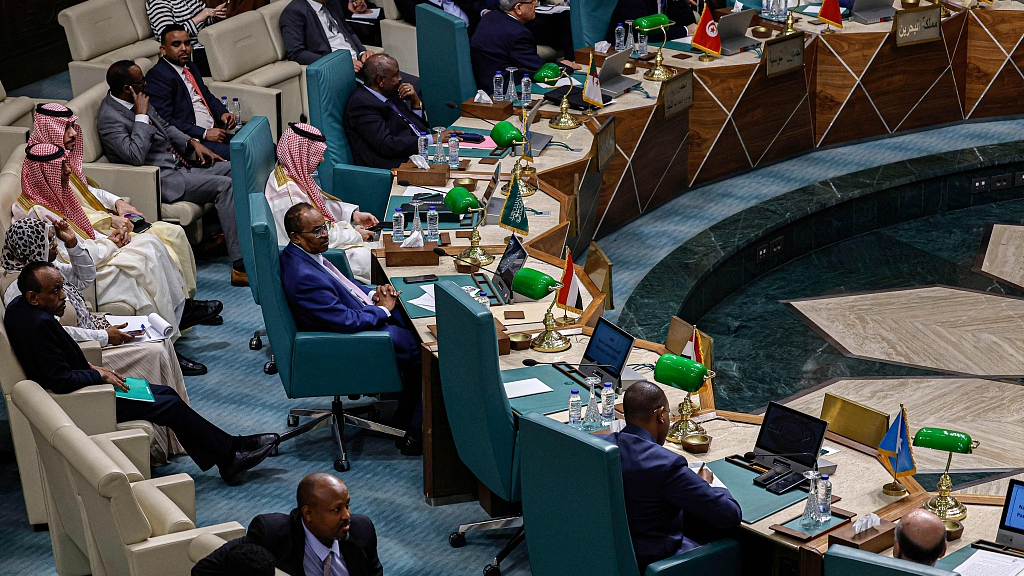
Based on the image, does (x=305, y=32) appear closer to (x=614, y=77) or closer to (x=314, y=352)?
(x=614, y=77)

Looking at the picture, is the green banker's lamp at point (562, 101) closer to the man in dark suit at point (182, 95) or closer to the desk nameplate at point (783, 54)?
the desk nameplate at point (783, 54)

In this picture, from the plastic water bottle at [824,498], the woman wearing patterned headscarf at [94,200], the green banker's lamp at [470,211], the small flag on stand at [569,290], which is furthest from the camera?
the woman wearing patterned headscarf at [94,200]

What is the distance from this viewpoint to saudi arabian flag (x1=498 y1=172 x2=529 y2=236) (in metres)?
5.17

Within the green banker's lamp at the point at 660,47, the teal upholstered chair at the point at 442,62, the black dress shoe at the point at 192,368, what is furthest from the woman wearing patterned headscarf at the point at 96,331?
the green banker's lamp at the point at 660,47

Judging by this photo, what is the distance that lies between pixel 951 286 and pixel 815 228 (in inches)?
36.1

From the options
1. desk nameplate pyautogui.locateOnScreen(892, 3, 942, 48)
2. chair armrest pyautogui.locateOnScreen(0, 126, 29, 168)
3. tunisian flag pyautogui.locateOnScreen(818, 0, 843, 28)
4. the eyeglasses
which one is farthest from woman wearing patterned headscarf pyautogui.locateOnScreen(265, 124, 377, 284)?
desk nameplate pyautogui.locateOnScreen(892, 3, 942, 48)

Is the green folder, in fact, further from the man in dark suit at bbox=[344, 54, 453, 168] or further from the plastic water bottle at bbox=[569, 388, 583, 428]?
the man in dark suit at bbox=[344, 54, 453, 168]

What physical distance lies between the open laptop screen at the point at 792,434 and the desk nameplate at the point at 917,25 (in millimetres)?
5138

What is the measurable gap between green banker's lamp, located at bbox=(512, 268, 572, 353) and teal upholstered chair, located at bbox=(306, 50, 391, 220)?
5.48 ft

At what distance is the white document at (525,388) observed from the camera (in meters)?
4.04

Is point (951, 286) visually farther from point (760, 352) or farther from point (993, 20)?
point (993, 20)

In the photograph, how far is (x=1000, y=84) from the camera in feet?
28.3

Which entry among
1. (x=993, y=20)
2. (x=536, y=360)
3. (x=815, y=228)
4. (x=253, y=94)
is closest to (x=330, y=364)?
(x=536, y=360)

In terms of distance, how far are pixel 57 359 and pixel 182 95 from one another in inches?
114
